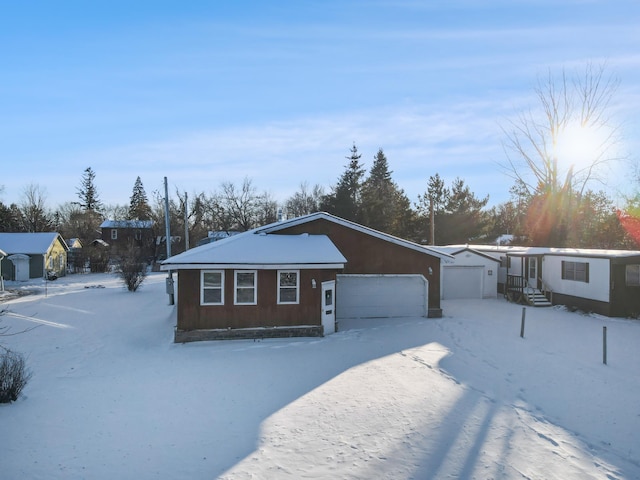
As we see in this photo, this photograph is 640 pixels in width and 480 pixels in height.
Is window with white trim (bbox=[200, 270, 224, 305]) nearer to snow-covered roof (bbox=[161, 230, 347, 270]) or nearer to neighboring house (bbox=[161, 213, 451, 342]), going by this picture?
neighboring house (bbox=[161, 213, 451, 342])

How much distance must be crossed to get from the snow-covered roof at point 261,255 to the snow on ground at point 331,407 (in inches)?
105

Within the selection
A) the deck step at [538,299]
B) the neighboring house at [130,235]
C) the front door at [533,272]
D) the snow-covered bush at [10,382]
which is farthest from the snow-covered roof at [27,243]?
the front door at [533,272]

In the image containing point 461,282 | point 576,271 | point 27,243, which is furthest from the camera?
point 27,243

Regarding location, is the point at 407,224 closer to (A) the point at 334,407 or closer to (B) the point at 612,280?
(B) the point at 612,280

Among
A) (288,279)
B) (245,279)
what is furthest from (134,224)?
(288,279)

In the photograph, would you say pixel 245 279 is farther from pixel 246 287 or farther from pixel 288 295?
pixel 288 295

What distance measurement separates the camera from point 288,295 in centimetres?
1462

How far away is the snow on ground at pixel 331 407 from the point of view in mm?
6047

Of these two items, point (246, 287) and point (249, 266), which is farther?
point (246, 287)

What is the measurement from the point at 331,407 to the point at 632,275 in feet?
60.3

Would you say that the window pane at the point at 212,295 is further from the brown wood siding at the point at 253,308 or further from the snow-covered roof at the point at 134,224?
the snow-covered roof at the point at 134,224

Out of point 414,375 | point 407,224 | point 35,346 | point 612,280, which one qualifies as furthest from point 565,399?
point 407,224

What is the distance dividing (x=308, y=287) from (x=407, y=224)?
3163 cm

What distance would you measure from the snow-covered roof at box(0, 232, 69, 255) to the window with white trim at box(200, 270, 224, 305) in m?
28.4
